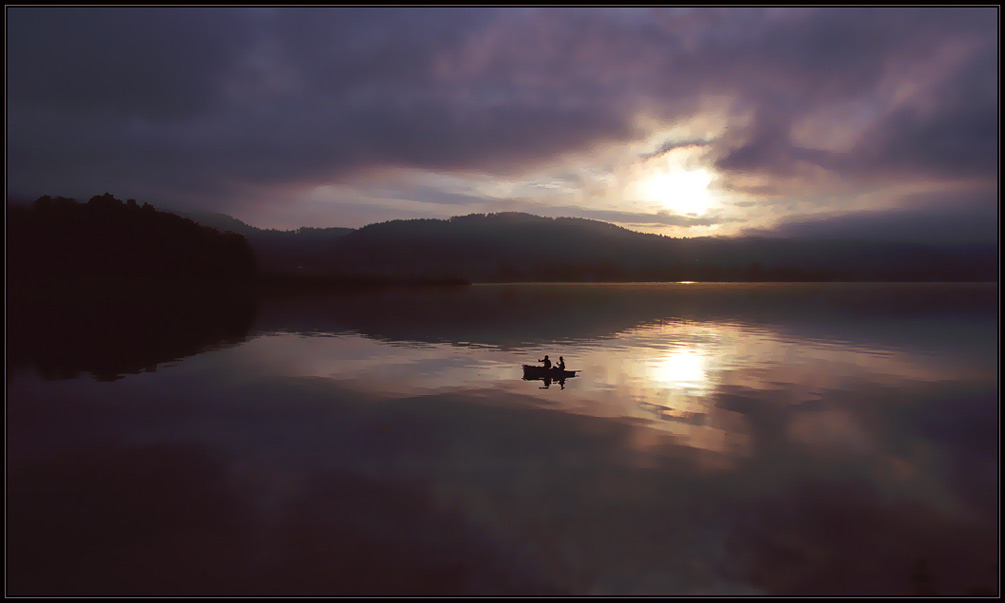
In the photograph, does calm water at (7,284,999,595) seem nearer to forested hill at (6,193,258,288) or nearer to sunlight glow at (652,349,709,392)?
Answer: sunlight glow at (652,349,709,392)

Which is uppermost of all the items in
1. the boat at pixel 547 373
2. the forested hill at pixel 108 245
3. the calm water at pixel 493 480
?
the forested hill at pixel 108 245

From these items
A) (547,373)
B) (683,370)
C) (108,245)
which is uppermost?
(108,245)

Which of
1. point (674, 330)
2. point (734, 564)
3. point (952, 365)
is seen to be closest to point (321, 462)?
point (734, 564)

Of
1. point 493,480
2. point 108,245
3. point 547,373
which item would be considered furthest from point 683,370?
point 108,245

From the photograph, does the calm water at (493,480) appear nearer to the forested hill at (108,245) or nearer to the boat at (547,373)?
the boat at (547,373)

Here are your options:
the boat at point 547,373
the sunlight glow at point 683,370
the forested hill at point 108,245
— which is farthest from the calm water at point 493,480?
the forested hill at point 108,245

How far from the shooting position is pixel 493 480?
67.8ft

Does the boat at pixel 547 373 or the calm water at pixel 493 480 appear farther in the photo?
the boat at pixel 547 373

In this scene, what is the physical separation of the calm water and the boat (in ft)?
3.36

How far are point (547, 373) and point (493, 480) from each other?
2100cm

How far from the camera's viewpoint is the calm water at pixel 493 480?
571 inches

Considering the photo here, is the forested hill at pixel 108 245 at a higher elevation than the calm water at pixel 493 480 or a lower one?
higher

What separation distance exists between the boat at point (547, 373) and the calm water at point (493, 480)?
3.36 feet

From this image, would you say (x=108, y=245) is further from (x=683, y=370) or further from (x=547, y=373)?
(x=683, y=370)
